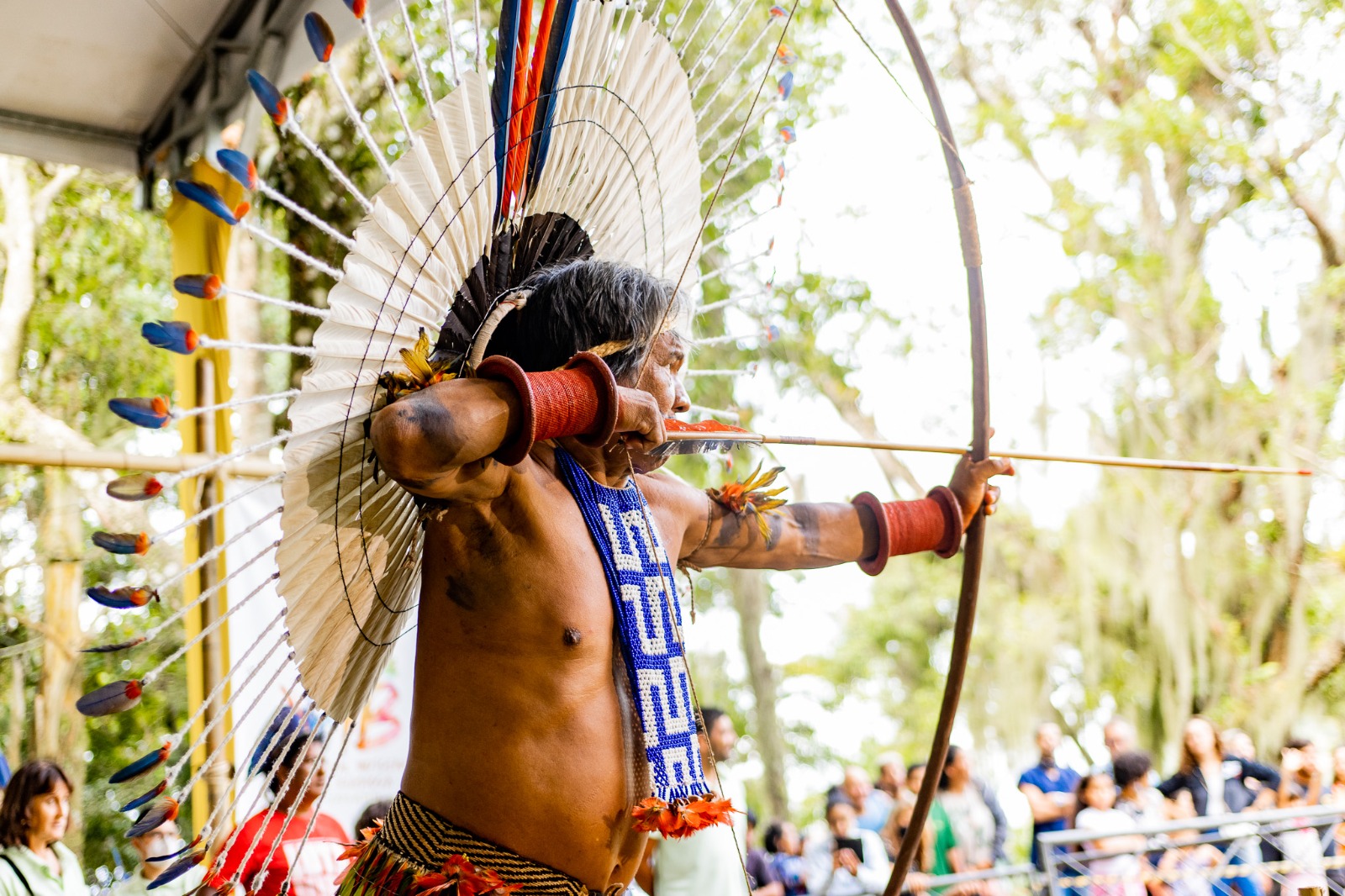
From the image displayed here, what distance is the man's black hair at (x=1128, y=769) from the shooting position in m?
5.49

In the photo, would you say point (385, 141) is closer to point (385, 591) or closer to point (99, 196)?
point (99, 196)

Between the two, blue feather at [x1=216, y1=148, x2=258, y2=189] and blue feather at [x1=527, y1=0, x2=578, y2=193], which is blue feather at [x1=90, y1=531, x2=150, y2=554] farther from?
blue feather at [x1=527, y1=0, x2=578, y2=193]

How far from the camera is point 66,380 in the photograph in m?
10.9

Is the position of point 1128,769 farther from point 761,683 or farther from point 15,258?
point 15,258

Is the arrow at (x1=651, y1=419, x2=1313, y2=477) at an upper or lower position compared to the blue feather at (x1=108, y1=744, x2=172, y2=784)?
upper

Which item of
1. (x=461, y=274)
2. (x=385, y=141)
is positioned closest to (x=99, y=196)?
(x=385, y=141)

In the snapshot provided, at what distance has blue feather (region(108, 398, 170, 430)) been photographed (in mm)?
1942

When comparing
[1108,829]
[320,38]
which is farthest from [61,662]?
[320,38]

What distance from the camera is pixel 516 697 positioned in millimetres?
2051

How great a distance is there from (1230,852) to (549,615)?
4.04 meters

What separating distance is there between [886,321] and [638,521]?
9.87 metres

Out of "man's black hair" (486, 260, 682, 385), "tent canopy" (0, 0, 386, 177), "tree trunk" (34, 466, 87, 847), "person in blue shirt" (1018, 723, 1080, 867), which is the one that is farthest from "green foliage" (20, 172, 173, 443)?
"man's black hair" (486, 260, 682, 385)

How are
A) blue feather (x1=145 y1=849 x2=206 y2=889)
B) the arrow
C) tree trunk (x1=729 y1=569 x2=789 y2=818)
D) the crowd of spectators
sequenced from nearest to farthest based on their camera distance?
blue feather (x1=145 y1=849 x2=206 y2=889) < the arrow < the crowd of spectators < tree trunk (x1=729 y1=569 x2=789 y2=818)

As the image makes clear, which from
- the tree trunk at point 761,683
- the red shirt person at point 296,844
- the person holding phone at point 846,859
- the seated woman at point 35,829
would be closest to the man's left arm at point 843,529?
the red shirt person at point 296,844
